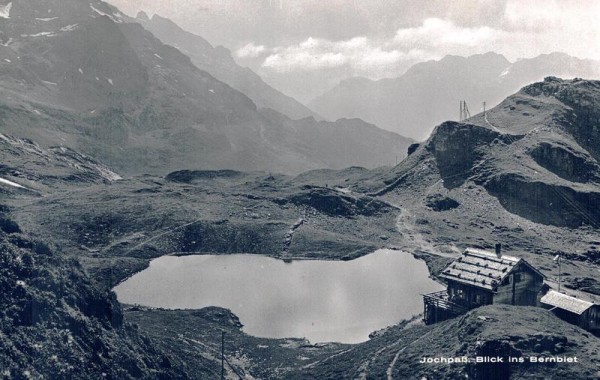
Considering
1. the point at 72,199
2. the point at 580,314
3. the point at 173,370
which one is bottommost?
the point at 173,370

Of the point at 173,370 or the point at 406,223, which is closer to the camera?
the point at 173,370

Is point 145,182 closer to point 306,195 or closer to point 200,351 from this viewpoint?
point 306,195

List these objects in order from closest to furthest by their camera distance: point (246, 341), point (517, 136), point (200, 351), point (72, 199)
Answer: point (200, 351) → point (246, 341) → point (72, 199) → point (517, 136)

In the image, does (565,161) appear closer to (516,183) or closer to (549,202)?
(516,183)

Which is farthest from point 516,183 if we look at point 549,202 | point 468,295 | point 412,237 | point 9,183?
point 9,183

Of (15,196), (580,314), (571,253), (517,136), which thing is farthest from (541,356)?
(15,196)

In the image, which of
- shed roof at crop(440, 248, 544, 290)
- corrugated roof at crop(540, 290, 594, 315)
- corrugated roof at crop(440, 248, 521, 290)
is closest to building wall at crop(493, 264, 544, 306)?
shed roof at crop(440, 248, 544, 290)

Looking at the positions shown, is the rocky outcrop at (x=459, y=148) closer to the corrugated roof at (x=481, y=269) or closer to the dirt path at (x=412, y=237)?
the dirt path at (x=412, y=237)

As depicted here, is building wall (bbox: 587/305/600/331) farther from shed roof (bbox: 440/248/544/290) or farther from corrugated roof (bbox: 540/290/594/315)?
shed roof (bbox: 440/248/544/290)
